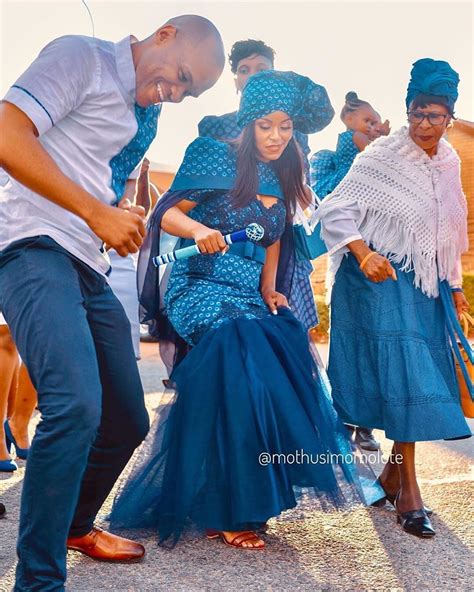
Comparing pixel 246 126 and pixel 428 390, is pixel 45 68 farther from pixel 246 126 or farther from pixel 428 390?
pixel 428 390

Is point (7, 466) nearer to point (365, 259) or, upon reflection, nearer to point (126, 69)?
point (365, 259)

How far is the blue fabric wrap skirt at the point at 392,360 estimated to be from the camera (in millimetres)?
3510

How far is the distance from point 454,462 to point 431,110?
2005 millimetres

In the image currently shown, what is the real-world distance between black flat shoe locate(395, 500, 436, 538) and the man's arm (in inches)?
70.6

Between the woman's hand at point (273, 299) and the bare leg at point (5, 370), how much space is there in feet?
4.39

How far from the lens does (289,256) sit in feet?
13.1

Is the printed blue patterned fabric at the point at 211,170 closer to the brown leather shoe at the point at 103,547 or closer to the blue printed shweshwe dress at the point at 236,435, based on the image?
the blue printed shweshwe dress at the point at 236,435

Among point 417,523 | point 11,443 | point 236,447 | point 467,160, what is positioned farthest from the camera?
point 467,160

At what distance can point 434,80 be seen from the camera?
144 inches

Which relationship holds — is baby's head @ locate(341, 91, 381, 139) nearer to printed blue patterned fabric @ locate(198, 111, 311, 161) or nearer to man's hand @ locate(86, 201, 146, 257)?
printed blue patterned fabric @ locate(198, 111, 311, 161)

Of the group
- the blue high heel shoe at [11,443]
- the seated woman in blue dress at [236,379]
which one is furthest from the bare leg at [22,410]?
the seated woman in blue dress at [236,379]

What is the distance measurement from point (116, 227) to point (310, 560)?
1457mm

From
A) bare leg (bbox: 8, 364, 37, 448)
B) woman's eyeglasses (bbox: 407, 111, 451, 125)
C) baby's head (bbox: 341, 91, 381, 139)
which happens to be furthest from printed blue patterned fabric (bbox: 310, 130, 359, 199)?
bare leg (bbox: 8, 364, 37, 448)

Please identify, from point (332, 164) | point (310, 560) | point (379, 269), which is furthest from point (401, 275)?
point (332, 164)
